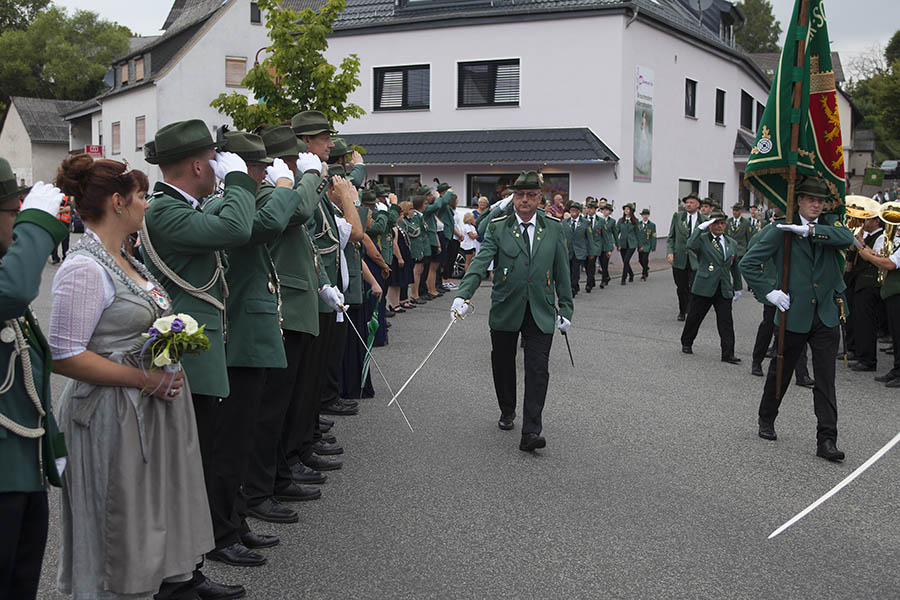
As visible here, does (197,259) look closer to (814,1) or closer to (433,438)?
(433,438)

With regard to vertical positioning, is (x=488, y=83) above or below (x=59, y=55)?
below

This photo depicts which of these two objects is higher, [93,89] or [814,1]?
[93,89]

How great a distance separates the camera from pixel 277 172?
452cm

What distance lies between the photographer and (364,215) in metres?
9.54

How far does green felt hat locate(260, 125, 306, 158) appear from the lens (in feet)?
16.7

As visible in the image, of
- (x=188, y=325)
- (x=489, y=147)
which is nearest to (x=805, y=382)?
(x=188, y=325)

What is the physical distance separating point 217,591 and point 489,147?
23640mm

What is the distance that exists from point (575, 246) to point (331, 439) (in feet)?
45.3

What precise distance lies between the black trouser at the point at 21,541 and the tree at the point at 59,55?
69.2 meters

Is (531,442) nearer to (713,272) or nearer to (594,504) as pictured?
(594,504)

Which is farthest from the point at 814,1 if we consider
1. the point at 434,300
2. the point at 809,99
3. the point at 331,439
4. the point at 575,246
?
the point at 575,246

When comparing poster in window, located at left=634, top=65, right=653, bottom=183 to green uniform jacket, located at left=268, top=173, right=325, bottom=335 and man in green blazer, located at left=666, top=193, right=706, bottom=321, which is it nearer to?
man in green blazer, located at left=666, top=193, right=706, bottom=321

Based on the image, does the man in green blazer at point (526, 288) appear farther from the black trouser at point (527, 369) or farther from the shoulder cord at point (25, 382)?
the shoulder cord at point (25, 382)

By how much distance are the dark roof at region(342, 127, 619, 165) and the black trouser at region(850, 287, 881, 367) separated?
48.4 ft
